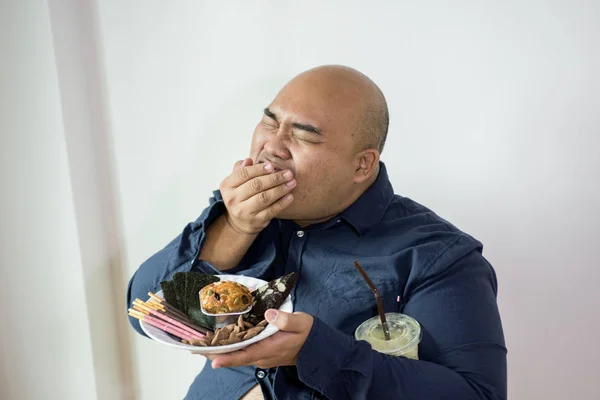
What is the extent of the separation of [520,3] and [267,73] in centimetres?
78

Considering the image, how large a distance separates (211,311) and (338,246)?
1.53ft

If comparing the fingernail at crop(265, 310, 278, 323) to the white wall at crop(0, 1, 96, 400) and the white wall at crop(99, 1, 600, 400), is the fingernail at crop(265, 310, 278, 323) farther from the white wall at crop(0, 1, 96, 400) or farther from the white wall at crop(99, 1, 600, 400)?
the white wall at crop(0, 1, 96, 400)

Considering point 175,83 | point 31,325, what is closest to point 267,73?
point 175,83

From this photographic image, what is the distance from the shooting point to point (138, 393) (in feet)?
8.44

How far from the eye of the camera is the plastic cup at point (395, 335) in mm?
1378

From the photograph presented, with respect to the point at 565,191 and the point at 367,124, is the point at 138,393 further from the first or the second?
the point at 565,191

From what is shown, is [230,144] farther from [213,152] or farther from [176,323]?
[176,323]

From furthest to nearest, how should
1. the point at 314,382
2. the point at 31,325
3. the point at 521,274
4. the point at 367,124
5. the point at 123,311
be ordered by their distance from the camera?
the point at 123,311 → the point at 31,325 → the point at 521,274 → the point at 367,124 → the point at 314,382

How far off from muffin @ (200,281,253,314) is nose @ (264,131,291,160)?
1.23ft

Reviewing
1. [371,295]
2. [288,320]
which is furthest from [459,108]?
[288,320]

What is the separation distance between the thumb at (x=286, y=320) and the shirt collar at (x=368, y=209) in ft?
1.51

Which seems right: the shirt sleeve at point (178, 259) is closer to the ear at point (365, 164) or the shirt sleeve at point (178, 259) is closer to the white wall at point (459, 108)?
the ear at point (365, 164)

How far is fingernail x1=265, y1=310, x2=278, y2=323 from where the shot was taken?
1131mm

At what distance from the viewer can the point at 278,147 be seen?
61.2 inches
